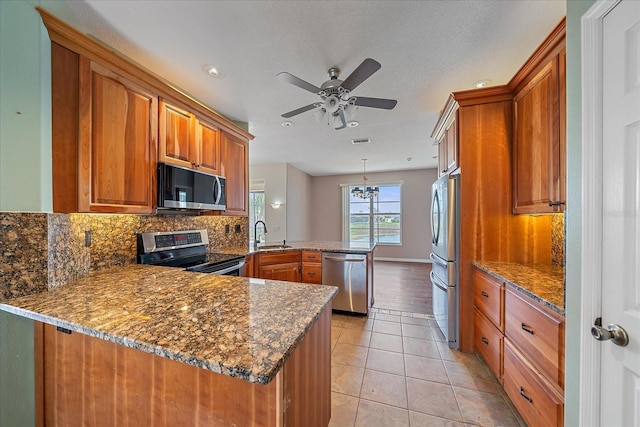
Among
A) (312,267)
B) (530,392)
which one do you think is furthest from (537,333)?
(312,267)

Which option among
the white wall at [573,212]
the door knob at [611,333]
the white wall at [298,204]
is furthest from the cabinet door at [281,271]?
the white wall at [298,204]

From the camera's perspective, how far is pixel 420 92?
2492 mm

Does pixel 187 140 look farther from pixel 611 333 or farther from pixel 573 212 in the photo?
pixel 611 333

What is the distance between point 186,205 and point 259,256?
1175 millimetres

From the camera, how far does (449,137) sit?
2.61 m

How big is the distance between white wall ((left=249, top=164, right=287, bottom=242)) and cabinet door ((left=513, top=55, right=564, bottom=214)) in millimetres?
4693

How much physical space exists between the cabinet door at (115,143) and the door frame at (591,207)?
2482mm

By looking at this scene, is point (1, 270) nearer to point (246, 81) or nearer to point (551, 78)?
point (246, 81)

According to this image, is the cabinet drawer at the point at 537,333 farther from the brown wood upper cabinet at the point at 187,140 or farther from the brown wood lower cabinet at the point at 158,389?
the brown wood upper cabinet at the point at 187,140

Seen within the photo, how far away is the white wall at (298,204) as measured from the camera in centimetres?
617

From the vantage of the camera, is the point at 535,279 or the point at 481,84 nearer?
the point at 535,279

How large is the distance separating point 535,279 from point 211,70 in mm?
2999

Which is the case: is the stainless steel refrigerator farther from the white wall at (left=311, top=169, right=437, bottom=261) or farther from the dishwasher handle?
the white wall at (left=311, top=169, right=437, bottom=261)

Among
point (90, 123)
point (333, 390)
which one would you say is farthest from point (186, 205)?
point (333, 390)
